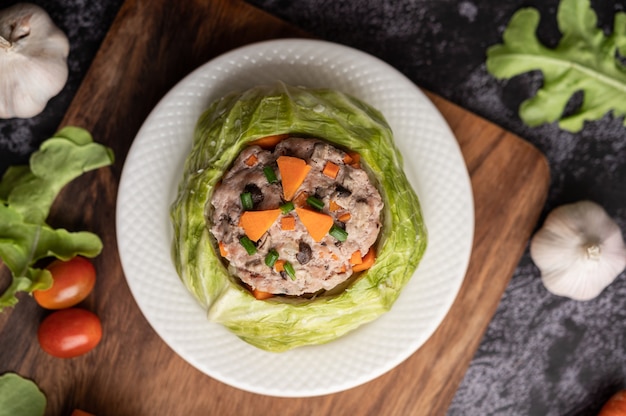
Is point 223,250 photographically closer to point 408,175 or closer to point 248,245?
point 248,245

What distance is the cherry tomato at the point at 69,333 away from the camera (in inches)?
118

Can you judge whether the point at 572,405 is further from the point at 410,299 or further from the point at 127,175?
the point at 127,175

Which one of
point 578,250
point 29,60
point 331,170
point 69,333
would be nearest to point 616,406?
point 578,250

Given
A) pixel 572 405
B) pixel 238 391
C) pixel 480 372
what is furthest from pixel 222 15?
pixel 572 405

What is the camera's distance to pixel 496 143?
10.2ft

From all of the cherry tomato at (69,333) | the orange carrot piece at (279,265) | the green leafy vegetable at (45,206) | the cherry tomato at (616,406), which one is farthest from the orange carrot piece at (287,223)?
the cherry tomato at (616,406)

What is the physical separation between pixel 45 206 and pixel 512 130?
7.00 ft

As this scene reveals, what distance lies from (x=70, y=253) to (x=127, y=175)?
0.48 m

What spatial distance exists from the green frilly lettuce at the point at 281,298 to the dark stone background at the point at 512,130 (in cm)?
71

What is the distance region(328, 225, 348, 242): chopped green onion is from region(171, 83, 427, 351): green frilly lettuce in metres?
0.20

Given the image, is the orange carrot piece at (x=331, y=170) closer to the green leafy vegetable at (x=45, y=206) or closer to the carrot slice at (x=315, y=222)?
the carrot slice at (x=315, y=222)

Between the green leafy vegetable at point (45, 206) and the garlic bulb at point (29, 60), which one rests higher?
the garlic bulb at point (29, 60)

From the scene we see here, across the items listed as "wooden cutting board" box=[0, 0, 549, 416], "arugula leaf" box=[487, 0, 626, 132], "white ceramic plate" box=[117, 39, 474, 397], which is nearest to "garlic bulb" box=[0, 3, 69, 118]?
"wooden cutting board" box=[0, 0, 549, 416]

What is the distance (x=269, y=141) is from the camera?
2535 millimetres
